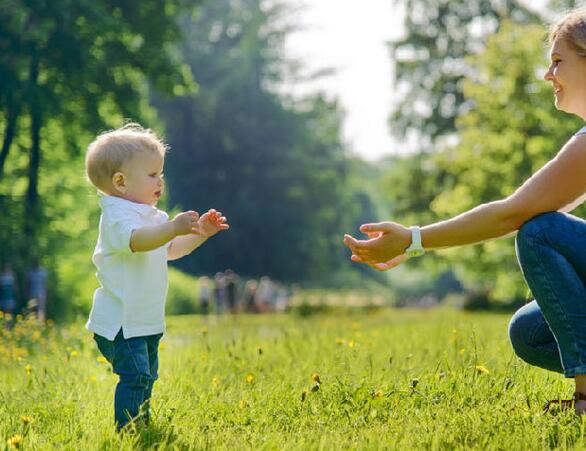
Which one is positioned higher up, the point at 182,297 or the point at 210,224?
the point at 210,224

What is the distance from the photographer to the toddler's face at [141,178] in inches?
148

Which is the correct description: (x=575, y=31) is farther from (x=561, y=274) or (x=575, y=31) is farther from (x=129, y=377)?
(x=129, y=377)

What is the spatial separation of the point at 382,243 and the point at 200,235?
94 cm

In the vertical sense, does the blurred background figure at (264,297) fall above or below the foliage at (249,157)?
below

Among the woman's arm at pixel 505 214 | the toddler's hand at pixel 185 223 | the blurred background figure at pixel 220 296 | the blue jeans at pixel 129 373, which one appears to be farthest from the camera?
the blurred background figure at pixel 220 296

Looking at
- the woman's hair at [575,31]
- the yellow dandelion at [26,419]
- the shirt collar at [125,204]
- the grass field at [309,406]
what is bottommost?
the grass field at [309,406]

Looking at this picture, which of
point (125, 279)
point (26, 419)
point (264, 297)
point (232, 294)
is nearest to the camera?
point (26, 419)

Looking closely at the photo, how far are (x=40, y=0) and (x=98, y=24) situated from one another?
1.12 meters

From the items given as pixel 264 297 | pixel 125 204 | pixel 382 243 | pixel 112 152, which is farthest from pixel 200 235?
pixel 264 297

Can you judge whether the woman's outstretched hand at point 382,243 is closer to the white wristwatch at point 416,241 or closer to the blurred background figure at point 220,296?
the white wristwatch at point 416,241

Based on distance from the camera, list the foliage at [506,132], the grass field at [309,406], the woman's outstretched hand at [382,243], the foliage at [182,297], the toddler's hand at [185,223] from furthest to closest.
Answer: the foliage at [182,297], the foliage at [506,132], the toddler's hand at [185,223], the woman's outstretched hand at [382,243], the grass field at [309,406]

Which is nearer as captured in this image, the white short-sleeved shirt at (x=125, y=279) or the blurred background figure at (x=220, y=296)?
the white short-sleeved shirt at (x=125, y=279)

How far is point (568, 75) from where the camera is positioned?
10.9ft

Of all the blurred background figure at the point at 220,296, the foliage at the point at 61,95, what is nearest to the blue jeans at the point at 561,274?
the foliage at the point at 61,95
